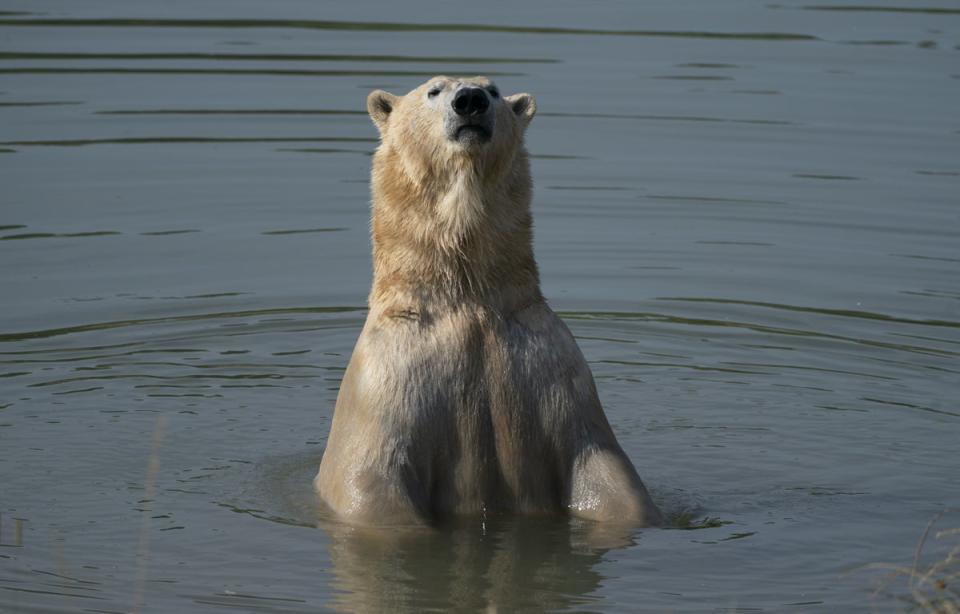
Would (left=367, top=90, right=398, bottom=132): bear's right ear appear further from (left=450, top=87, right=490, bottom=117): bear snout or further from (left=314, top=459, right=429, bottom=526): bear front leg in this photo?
(left=314, top=459, right=429, bottom=526): bear front leg

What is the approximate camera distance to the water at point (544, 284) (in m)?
7.70

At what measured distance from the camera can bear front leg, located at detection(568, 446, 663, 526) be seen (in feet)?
25.7

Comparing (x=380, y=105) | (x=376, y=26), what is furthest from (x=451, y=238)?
(x=376, y=26)

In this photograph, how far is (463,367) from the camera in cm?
780

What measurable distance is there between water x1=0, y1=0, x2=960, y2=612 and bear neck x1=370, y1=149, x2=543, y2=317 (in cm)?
96

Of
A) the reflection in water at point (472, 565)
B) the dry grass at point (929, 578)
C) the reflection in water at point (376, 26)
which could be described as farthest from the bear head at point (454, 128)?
the reflection in water at point (376, 26)

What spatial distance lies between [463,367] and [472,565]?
80cm

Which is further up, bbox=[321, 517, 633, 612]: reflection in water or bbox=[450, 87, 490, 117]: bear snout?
bbox=[450, 87, 490, 117]: bear snout

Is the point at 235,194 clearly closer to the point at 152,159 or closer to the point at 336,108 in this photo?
the point at 152,159

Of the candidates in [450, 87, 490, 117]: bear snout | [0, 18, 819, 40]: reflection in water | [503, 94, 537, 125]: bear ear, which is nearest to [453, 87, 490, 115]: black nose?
[450, 87, 490, 117]: bear snout

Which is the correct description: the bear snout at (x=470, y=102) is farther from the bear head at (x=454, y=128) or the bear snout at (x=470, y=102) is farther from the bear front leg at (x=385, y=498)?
the bear front leg at (x=385, y=498)

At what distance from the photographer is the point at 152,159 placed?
1521 centimetres

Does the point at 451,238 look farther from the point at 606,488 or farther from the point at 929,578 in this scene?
the point at 929,578

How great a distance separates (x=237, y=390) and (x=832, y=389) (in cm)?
321
